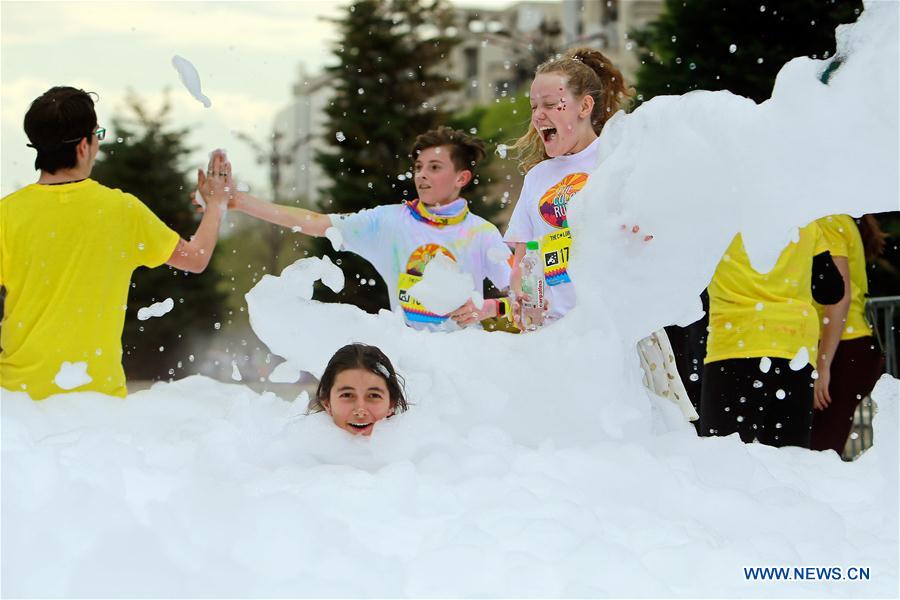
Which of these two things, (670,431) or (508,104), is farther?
(508,104)

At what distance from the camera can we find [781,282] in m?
4.86

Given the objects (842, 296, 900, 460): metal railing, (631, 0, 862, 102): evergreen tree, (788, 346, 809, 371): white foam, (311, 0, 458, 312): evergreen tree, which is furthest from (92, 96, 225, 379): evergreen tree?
(788, 346, 809, 371): white foam

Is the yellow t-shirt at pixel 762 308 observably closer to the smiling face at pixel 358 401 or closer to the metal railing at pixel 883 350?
the smiling face at pixel 358 401

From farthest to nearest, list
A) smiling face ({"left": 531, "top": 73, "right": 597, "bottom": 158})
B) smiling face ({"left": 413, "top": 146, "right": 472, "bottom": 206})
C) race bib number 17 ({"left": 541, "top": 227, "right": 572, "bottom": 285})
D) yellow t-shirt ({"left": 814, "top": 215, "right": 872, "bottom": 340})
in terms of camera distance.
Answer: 1. smiling face ({"left": 413, "top": 146, "right": 472, "bottom": 206})
2. yellow t-shirt ({"left": 814, "top": 215, "right": 872, "bottom": 340})
3. smiling face ({"left": 531, "top": 73, "right": 597, "bottom": 158})
4. race bib number 17 ({"left": 541, "top": 227, "right": 572, "bottom": 285})

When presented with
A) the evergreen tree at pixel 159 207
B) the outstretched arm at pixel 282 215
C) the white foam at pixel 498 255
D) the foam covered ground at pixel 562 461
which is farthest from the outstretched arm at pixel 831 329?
the evergreen tree at pixel 159 207

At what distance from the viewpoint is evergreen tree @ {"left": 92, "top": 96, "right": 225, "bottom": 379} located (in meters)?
17.4

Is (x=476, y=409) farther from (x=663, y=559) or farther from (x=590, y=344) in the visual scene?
(x=663, y=559)

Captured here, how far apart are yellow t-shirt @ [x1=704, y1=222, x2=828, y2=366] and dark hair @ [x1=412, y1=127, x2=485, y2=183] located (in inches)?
57.5

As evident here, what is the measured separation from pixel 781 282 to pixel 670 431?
99cm

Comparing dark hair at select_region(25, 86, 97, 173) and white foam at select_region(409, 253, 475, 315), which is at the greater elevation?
dark hair at select_region(25, 86, 97, 173)

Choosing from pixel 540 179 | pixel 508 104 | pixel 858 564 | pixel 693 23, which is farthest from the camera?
pixel 508 104

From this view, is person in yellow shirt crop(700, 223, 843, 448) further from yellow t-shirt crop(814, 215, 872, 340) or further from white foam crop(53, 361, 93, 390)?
white foam crop(53, 361, 93, 390)

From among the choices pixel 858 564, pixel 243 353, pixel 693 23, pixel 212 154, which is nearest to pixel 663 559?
pixel 858 564

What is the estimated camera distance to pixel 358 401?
423cm
